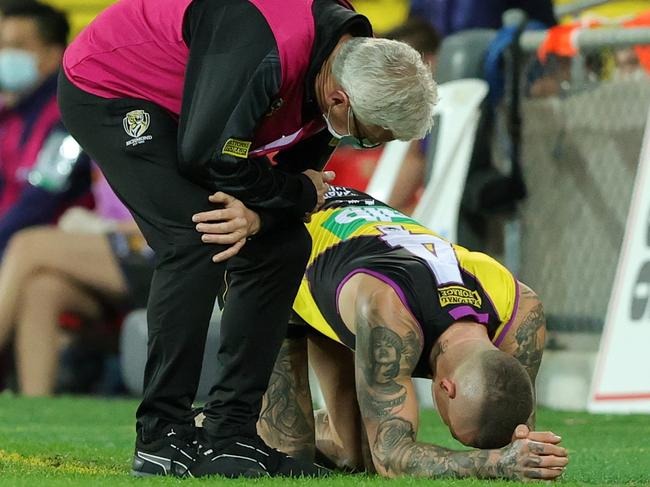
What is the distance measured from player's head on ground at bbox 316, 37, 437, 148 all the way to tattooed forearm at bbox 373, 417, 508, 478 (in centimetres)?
83

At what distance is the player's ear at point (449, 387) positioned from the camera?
14.2 feet

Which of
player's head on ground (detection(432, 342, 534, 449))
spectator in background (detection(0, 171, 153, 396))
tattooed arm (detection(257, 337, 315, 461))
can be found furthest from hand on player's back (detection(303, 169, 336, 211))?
spectator in background (detection(0, 171, 153, 396))

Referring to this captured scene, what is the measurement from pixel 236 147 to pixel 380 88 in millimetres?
408

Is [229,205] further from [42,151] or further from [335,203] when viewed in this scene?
[42,151]

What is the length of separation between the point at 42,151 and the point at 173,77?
4719 millimetres

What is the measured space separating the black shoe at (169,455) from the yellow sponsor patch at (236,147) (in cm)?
79

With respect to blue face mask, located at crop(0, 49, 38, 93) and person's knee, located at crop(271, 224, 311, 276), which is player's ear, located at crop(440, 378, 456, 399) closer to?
person's knee, located at crop(271, 224, 311, 276)

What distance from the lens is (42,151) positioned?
348 inches

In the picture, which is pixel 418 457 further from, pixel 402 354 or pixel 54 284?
pixel 54 284

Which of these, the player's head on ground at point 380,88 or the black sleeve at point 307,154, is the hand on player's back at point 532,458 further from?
the black sleeve at point 307,154

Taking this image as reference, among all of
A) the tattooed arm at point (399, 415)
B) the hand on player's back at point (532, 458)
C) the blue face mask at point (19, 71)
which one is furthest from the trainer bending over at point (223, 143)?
the blue face mask at point (19, 71)

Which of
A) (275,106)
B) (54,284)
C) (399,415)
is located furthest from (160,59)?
(54,284)

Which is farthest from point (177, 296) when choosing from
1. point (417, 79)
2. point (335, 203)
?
point (335, 203)

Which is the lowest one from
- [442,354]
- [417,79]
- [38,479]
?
[38,479]
